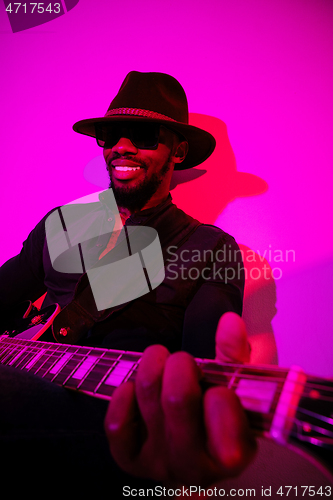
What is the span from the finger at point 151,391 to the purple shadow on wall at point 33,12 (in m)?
2.26

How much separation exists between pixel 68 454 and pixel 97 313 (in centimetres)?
51

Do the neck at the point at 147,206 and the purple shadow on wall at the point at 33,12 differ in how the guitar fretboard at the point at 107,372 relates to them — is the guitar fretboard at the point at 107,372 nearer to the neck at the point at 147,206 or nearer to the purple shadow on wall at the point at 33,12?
the neck at the point at 147,206

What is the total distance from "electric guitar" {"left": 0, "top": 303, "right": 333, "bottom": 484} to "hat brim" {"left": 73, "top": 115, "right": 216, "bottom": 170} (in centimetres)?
97

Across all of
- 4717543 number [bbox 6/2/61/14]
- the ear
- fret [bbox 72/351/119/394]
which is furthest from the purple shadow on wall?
fret [bbox 72/351/119/394]

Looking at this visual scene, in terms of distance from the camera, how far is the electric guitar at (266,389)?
0.33 meters

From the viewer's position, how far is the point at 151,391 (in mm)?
423

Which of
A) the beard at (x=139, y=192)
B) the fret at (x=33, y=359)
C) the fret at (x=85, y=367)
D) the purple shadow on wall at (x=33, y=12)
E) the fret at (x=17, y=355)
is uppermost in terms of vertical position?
the purple shadow on wall at (x=33, y=12)

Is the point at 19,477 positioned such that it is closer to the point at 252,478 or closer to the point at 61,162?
the point at 252,478

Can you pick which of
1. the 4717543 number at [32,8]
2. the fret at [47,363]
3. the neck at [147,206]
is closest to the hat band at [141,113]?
the neck at [147,206]

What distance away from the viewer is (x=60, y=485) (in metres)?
0.52

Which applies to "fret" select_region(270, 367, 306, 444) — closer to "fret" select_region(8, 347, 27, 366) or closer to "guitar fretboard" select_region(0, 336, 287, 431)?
"guitar fretboard" select_region(0, 336, 287, 431)

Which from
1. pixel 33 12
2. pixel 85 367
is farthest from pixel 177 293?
pixel 33 12

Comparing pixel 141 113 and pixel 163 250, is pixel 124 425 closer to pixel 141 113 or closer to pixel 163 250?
pixel 163 250

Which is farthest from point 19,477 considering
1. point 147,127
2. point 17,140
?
point 17,140
